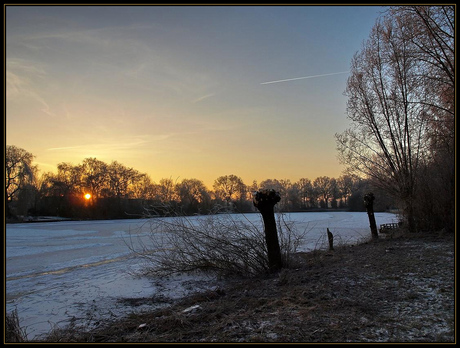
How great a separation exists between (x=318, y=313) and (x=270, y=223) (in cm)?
402

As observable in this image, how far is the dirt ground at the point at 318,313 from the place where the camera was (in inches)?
148

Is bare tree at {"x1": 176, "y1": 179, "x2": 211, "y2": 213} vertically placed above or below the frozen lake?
above

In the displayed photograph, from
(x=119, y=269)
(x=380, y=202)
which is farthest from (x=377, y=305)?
(x=380, y=202)

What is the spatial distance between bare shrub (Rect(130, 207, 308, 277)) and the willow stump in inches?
13.4

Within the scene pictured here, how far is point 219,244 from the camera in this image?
29.5 ft

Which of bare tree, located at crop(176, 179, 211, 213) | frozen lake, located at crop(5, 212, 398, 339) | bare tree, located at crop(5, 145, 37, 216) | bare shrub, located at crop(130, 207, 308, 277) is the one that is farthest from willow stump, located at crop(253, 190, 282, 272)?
bare tree, located at crop(5, 145, 37, 216)

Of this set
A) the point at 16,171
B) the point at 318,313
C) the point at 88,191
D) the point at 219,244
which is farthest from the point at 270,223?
the point at 88,191

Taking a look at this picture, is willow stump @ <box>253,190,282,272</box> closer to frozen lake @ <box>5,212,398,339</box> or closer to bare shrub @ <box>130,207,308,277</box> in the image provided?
bare shrub @ <box>130,207,308,277</box>

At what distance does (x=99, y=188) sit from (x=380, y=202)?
88.3m

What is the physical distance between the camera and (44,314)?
6.93m

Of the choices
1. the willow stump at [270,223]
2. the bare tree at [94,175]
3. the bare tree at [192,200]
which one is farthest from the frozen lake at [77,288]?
the bare tree at [94,175]

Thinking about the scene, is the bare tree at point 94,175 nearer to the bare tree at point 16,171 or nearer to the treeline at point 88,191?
the treeline at point 88,191

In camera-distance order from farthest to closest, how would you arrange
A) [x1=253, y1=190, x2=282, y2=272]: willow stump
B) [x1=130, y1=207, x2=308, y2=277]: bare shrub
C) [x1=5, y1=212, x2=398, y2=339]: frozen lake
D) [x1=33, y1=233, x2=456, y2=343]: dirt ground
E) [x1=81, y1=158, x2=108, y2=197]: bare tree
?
[x1=81, y1=158, x2=108, y2=197]: bare tree
[x1=130, y1=207, x2=308, y2=277]: bare shrub
[x1=253, y1=190, x2=282, y2=272]: willow stump
[x1=5, y1=212, x2=398, y2=339]: frozen lake
[x1=33, y1=233, x2=456, y2=343]: dirt ground

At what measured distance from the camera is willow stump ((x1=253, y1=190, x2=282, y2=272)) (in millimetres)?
8438
